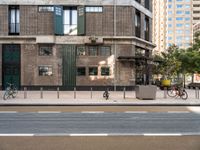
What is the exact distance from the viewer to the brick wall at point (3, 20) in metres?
33.2

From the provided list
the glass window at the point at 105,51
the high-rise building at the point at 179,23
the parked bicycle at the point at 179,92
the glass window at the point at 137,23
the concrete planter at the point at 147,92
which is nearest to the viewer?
the concrete planter at the point at 147,92

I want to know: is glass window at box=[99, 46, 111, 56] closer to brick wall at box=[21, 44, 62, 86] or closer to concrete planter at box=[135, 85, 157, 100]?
brick wall at box=[21, 44, 62, 86]

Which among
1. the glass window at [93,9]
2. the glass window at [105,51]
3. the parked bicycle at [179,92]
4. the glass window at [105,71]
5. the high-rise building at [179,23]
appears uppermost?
the high-rise building at [179,23]

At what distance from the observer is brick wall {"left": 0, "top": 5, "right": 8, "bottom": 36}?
1307 inches

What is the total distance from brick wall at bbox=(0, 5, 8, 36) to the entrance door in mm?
1676

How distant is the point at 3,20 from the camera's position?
1310 inches

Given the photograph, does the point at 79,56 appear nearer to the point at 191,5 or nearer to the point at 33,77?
the point at 33,77

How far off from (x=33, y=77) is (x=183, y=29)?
113020 millimetres

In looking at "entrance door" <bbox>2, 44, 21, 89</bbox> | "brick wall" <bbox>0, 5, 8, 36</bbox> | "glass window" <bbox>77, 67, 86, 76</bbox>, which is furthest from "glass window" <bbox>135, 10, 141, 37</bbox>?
"brick wall" <bbox>0, 5, 8, 36</bbox>

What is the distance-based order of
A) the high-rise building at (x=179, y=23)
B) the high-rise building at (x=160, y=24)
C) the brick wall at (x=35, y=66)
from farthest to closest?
the high-rise building at (x=160, y=24) < the high-rise building at (x=179, y=23) < the brick wall at (x=35, y=66)

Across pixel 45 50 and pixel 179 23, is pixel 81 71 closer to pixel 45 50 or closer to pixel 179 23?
pixel 45 50
